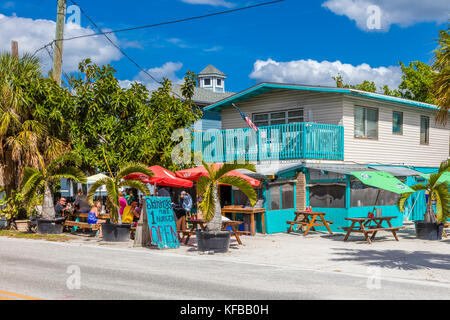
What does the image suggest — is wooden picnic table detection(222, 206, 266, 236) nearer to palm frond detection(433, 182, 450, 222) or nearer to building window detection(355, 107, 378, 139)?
palm frond detection(433, 182, 450, 222)

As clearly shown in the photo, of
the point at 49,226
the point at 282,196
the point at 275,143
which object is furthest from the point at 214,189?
the point at 275,143

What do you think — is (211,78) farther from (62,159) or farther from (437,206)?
(437,206)

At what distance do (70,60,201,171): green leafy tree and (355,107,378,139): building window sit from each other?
7.99 metres

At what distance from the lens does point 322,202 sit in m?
19.9

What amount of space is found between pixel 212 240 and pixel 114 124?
25.1 ft

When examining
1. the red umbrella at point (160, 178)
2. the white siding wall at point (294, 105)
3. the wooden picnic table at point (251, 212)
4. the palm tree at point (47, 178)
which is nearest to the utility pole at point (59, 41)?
the palm tree at point (47, 178)

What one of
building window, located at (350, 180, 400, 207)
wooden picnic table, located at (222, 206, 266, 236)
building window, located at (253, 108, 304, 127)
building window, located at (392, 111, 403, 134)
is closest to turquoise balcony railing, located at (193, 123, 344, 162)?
building window, located at (350, 180, 400, 207)

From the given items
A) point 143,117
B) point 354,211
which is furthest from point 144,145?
point 354,211

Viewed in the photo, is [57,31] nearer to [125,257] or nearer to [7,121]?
[7,121]

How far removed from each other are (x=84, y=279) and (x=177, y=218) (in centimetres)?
740

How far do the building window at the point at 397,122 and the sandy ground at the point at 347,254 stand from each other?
23.1 feet

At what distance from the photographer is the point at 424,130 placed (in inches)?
1016

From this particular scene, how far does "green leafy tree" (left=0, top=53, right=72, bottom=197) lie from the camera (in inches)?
728
